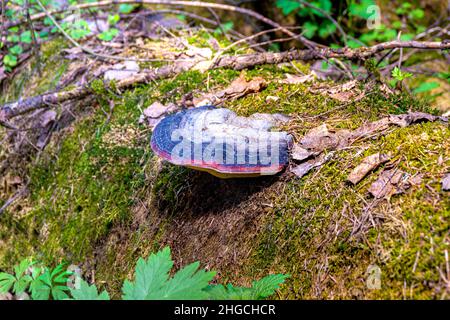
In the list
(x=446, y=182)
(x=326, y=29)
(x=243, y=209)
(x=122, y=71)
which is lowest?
(x=326, y=29)

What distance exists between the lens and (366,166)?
2.27 m

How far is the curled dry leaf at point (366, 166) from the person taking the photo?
2246mm

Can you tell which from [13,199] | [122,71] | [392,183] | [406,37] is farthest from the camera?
[406,37]

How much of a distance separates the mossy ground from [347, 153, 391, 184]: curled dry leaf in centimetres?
4

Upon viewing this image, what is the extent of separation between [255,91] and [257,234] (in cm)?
140

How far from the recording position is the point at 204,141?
2.38 m

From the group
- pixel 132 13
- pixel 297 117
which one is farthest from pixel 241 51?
pixel 132 13

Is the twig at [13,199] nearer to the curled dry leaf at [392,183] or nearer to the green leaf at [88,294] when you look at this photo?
the green leaf at [88,294]

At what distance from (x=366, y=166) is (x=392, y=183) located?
0.62ft

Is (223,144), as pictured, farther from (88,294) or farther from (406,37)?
(406,37)

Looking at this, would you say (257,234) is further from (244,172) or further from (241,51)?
(241,51)

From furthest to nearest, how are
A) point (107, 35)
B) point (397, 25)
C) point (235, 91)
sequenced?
point (397, 25) < point (107, 35) < point (235, 91)

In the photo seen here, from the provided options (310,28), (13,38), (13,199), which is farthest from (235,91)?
(310,28)

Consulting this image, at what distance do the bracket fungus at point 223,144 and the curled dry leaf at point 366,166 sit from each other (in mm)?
437
